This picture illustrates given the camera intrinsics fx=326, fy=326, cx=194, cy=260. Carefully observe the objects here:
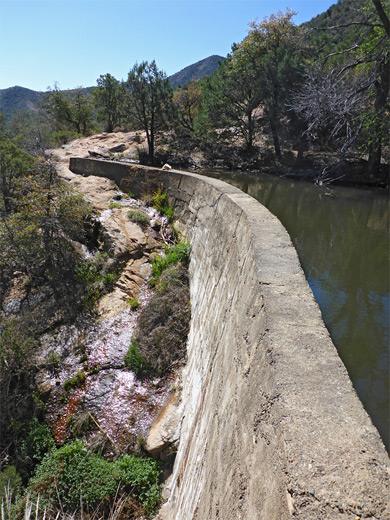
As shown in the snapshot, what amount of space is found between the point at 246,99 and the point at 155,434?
79.9 feet

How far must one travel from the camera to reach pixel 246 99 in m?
23.7

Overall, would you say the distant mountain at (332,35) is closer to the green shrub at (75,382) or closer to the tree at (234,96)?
the tree at (234,96)

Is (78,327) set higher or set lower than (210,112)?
lower

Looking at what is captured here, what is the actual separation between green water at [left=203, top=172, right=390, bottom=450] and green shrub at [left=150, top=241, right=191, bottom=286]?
2.55 metres

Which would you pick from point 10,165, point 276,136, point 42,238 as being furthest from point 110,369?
point 276,136

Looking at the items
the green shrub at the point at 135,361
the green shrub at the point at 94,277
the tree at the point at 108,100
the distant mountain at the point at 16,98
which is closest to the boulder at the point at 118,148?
the tree at the point at 108,100

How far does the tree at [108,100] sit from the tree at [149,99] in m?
7.29

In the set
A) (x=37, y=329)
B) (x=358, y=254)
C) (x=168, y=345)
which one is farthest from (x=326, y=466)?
(x=358, y=254)

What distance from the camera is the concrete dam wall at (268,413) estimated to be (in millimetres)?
1098

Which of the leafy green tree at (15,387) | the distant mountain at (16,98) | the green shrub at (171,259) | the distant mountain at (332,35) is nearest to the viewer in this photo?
the leafy green tree at (15,387)

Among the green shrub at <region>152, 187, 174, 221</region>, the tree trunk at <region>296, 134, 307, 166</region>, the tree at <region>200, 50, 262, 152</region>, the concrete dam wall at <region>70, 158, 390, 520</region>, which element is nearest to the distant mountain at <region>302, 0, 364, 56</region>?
the tree at <region>200, 50, 262, 152</region>

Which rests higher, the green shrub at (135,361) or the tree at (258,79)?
the tree at (258,79)

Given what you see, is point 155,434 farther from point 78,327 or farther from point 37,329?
point 37,329

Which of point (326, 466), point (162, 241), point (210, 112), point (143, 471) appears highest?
point (210, 112)
